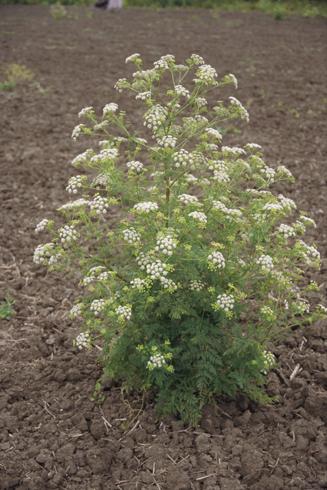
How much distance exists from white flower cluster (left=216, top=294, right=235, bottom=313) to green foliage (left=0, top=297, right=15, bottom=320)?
223cm

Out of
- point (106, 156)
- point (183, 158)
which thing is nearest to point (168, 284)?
point (183, 158)

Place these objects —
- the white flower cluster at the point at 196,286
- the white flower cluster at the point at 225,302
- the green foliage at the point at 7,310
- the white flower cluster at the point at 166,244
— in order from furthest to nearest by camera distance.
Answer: the green foliage at the point at 7,310
the white flower cluster at the point at 196,286
the white flower cluster at the point at 225,302
the white flower cluster at the point at 166,244

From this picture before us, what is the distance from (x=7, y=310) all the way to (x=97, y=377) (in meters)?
1.12

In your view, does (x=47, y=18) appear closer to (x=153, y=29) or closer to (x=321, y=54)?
(x=153, y=29)

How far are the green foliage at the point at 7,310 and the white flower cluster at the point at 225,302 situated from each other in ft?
7.32

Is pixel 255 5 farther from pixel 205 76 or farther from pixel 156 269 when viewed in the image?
pixel 156 269

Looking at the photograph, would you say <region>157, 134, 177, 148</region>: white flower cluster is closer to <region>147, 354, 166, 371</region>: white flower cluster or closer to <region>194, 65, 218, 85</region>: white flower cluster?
<region>194, 65, 218, 85</region>: white flower cluster

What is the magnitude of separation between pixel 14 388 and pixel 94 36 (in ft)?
39.6

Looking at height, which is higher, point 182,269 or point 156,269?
point 156,269

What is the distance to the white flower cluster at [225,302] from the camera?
300 centimetres

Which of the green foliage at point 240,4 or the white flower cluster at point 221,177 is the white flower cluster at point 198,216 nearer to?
the white flower cluster at point 221,177

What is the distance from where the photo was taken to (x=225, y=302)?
9.86 ft

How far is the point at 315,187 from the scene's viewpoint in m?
6.78

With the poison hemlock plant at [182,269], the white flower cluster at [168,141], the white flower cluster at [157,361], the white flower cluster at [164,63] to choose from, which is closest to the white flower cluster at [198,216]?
the poison hemlock plant at [182,269]
